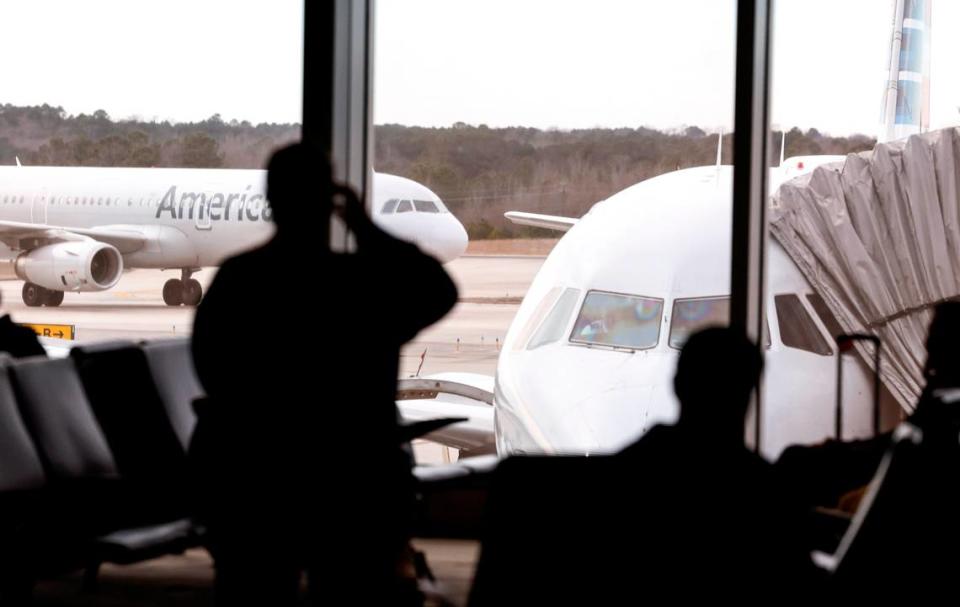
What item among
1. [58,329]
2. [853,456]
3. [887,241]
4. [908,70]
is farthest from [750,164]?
[58,329]

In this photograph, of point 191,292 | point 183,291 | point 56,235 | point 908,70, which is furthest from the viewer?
point 183,291

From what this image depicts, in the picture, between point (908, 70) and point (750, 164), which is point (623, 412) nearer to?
point (750, 164)

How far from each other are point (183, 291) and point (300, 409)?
19783 mm

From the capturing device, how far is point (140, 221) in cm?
2034

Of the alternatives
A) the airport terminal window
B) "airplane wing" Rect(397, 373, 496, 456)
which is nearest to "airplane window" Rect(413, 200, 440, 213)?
the airport terminal window

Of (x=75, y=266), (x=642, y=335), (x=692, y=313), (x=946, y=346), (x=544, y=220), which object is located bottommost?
(x=75, y=266)

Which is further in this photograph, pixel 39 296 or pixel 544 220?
pixel 39 296

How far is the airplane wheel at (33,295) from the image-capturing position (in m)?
19.2

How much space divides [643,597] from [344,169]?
192cm

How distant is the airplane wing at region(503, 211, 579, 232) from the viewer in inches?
449

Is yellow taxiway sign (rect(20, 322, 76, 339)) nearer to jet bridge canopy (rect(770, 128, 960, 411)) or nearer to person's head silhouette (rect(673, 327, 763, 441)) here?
jet bridge canopy (rect(770, 128, 960, 411))

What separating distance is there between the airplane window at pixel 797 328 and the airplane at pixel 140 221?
12.6 m

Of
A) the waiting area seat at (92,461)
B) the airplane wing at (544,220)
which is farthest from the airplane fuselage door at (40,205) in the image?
the waiting area seat at (92,461)

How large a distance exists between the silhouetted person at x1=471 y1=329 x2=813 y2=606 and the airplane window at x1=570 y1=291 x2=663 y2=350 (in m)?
3.73
